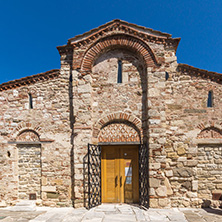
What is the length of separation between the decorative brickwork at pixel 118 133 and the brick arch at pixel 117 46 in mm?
2254

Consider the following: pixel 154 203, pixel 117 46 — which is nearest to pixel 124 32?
pixel 117 46

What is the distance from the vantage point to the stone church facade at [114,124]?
616 cm

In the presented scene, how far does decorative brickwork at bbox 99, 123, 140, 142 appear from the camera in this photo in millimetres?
6449

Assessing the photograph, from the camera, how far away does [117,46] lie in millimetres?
6750

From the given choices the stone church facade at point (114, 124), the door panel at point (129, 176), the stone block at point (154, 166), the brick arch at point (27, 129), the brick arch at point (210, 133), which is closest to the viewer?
the stone block at point (154, 166)

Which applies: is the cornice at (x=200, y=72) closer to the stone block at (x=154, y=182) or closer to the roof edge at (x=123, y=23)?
the roof edge at (x=123, y=23)

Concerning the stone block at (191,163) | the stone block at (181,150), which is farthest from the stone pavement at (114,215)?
the stone block at (181,150)

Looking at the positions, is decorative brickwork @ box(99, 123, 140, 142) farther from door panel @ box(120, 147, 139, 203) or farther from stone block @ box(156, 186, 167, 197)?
stone block @ box(156, 186, 167, 197)

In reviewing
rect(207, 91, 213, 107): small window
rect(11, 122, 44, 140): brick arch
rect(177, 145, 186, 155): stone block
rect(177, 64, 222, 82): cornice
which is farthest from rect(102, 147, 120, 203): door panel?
rect(177, 64, 222, 82): cornice

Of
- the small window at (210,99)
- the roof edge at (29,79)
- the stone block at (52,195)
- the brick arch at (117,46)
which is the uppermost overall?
the brick arch at (117,46)

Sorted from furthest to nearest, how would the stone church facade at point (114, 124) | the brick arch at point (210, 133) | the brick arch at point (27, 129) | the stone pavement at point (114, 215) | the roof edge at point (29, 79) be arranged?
the roof edge at point (29, 79) < the brick arch at point (27, 129) < the brick arch at point (210, 133) < the stone church facade at point (114, 124) < the stone pavement at point (114, 215)

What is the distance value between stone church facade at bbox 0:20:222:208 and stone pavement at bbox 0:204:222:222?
13.1 inches

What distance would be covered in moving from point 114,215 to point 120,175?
4.49 feet

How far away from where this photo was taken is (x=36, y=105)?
698 cm
